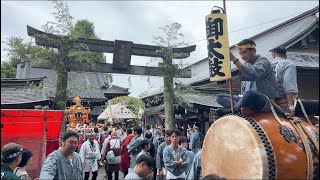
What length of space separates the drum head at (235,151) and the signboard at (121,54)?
8011mm

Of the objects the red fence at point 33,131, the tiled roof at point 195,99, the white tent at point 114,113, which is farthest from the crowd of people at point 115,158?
the white tent at point 114,113

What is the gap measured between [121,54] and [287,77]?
795 cm

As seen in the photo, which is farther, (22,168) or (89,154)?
(89,154)

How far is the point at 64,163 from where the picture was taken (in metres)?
4.04

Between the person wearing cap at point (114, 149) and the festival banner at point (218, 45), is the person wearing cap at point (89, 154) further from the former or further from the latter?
the festival banner at point (218, 45)

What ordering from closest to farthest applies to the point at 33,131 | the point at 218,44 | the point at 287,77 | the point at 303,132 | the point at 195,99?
the point at 303,132, the point at 218,44, the point at 287,77, the point at 33,131, the point at 195,99

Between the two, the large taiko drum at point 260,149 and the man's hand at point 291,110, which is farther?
the man's hand at point 291,110

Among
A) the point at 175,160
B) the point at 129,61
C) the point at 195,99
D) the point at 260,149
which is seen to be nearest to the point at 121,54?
the point at 129,61

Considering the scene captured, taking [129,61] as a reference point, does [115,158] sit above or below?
below

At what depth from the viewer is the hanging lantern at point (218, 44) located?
3.04 metres

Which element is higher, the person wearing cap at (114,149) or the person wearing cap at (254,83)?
the person wearing cap at (254,83)

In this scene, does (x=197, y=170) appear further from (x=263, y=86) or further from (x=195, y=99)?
(x=195, y=99)

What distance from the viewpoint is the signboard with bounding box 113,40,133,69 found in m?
10.9

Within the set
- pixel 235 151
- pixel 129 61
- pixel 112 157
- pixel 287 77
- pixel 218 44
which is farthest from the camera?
pixel 129 61
